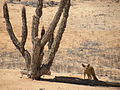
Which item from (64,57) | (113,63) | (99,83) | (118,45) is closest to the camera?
(99,83)

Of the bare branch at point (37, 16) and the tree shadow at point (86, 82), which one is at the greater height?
the bare branch at point (37, 16)

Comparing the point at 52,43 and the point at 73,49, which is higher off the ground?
the point at 52,43

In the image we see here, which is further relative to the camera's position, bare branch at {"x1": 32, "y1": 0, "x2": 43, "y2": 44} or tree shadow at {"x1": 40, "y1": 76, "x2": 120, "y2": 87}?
bare branch at {"x1": 32, "y1": 0, "x2": 43, "y2": 44}

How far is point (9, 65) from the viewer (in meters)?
14.3

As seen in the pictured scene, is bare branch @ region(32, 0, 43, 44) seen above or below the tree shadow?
above

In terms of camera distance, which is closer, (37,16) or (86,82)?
(86,82)

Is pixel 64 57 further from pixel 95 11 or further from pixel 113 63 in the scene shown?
pixel 95 11

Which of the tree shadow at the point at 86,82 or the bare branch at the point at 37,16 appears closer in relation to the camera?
the tree shadow at the point at 86,82

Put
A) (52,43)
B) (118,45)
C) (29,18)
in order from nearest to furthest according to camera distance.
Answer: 1. (52,43)
2. (118,45)
3. (29,18)

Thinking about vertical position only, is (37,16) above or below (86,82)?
above

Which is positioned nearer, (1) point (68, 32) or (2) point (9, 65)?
(2) point (9, 65)

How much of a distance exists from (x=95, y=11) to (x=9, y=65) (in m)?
17.9

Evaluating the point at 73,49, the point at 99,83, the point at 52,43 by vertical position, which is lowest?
the point at 73,49

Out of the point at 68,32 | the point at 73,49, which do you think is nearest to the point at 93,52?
the point at 73,49
